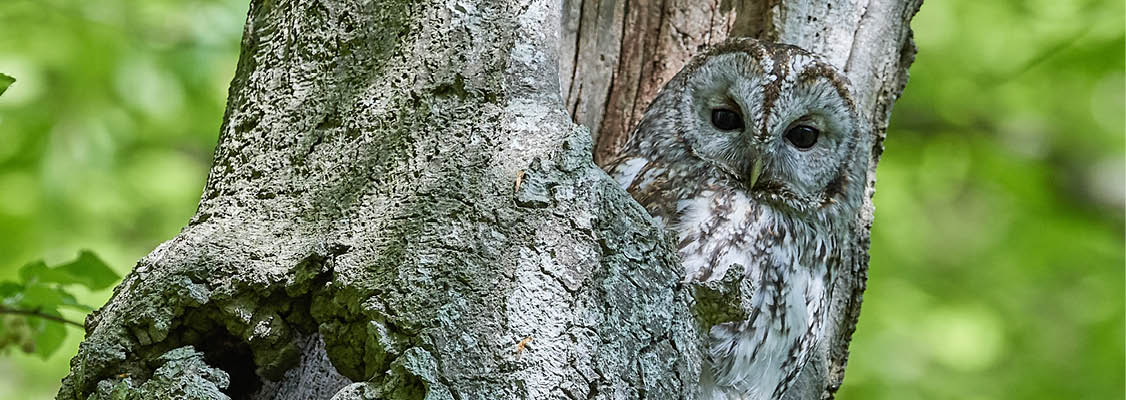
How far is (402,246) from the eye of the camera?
161 cm

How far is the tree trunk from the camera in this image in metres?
1.56

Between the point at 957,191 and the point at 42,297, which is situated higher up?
the point at 957,191

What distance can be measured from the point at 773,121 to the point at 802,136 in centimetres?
14

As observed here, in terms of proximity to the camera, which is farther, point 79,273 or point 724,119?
point 724,119

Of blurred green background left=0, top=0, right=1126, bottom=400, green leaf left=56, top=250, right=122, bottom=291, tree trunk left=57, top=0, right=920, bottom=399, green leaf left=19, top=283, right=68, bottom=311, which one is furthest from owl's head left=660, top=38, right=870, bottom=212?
blurred green background left=0, top=0, right=1126, bottom=400

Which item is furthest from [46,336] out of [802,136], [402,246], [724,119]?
[802,136]

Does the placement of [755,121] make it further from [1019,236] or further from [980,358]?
[1019,236]

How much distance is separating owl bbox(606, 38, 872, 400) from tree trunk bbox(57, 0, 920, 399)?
1.66ft

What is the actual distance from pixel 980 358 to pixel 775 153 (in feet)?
13.3

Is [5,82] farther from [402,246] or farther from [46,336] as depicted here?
[46,336]

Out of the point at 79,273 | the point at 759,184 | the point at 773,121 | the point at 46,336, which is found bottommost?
the point at 46,336

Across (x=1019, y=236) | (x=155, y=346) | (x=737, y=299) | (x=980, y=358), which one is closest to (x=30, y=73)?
(x=155, y=346)

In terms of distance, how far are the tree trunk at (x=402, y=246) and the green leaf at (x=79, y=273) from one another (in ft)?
1.99

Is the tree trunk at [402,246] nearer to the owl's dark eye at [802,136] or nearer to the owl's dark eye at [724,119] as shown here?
the owl's dark eye at [724,119]
